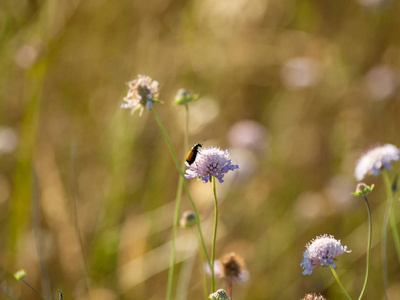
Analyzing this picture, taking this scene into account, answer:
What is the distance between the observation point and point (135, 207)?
2.51 m

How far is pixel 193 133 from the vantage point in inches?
89.2

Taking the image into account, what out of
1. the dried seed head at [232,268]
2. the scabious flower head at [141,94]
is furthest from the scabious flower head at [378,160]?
the scabious flower head at [141,94]

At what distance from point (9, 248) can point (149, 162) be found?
0.87m

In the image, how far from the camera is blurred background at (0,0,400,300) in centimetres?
222

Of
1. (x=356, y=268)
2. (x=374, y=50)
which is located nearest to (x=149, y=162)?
(x=356, y=268)

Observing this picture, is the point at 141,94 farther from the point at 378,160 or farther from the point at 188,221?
the point at 378,160

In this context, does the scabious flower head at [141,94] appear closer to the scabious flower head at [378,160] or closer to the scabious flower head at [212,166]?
the scabious flower head at [212,166]

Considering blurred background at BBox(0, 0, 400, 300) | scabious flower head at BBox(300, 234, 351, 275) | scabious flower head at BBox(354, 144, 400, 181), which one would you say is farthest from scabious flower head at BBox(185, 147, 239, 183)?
blurred background at BBox(0, 0, 400, 300)

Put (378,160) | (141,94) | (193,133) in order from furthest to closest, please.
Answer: (193,133)
(378,160)
(141,94)

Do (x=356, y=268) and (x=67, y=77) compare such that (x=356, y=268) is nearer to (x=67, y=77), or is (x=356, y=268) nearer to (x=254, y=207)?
(x=254, y=207)

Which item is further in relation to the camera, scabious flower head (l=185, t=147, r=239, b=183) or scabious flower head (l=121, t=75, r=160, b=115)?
scabious flower head (l=121, t=75, r=160, b=115)

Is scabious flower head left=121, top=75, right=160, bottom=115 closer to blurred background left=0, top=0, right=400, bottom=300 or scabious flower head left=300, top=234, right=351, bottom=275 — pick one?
scabious flower head left=300, top=234, right=351, bottom=275

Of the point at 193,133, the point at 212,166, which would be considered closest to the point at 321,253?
the point at 212,166

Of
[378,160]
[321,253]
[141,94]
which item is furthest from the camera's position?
[378,160]
